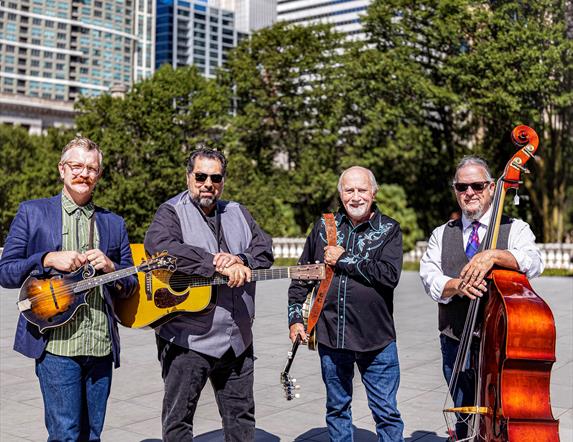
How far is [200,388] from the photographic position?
391 cm

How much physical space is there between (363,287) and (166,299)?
1158mm

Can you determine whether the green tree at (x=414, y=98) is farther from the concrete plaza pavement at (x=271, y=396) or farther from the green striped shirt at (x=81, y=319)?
the green striped shirt at (x=81, y=319)

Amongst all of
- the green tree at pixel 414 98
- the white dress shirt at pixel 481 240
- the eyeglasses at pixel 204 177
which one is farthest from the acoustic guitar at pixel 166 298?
the green tree at pixel 414 98

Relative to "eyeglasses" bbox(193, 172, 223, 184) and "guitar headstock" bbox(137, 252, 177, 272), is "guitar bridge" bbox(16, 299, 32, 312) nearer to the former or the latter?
"guitar headstock" bbox(137, 252, 177, 272)

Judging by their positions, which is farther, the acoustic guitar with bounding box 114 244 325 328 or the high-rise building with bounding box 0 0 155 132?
the high-rise building with bounding box 0 0 155 132

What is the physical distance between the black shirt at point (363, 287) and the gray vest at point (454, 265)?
11.2 inches

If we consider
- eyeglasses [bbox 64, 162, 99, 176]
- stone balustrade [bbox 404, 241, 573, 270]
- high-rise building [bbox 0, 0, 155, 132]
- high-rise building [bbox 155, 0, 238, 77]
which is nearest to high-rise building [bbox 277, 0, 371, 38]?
high-rise building [bbox 0, 0, 155, 132]

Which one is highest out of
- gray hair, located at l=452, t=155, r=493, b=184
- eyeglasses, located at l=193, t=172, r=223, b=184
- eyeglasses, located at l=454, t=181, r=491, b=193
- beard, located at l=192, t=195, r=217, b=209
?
gray hair, located at l=452, t=155, r=493, b=184

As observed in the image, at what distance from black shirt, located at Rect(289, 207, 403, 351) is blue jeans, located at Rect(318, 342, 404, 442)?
0.11 m

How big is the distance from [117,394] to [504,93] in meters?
24.0

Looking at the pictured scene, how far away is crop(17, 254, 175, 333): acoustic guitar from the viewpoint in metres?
3.53

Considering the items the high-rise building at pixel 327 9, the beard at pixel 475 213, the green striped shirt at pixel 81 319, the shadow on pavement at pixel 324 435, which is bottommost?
the shadow on pavement at pixel 324 435

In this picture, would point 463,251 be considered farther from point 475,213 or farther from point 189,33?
point 189,33

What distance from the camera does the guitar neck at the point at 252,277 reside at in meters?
3.80
